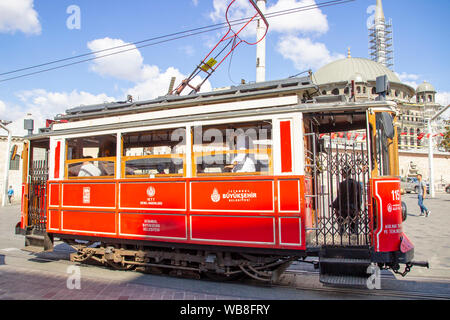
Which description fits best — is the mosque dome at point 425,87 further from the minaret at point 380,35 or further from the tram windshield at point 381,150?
the tram windshield at point 381,150

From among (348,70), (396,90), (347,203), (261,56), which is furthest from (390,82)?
(347,203)

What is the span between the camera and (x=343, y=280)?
505 centimetres

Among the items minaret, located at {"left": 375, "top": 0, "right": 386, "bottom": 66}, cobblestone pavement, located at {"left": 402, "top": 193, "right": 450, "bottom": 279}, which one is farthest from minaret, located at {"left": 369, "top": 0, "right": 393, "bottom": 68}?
cobblestone pavement, located at {"left": 402, "top": 193, "right": 450, "bottom": 279}

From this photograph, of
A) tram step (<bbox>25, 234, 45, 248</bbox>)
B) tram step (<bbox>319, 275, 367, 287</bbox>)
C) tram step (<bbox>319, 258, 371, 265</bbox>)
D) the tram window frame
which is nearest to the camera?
tram step (<bbox>319, 275, 367, 287</bbox>)

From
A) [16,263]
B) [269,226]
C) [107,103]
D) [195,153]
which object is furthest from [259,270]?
[16,263]

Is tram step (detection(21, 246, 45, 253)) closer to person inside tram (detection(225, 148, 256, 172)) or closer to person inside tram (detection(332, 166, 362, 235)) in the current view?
person inside tram (detection(225, 148, 256, 172))

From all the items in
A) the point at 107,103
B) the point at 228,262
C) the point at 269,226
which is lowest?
the point at 228,262

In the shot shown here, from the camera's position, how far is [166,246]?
6219 mm

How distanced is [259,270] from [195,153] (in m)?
2.30

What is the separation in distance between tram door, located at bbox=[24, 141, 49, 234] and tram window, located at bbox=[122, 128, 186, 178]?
265cm

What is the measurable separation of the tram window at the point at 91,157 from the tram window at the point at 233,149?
1.89m

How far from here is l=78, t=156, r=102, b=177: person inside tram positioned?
7055 mm

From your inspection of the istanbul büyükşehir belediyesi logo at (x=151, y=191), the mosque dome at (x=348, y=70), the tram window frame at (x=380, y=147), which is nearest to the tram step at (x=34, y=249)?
the istanbul büyükşehir belediyesi logo at (x=151, y=191)
